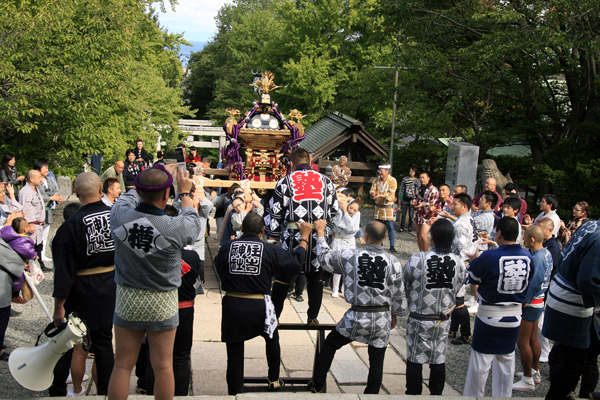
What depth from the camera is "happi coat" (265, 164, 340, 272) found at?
15.3 feet

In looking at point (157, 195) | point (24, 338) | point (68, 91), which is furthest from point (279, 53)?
point (157, 195)

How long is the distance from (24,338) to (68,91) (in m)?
5.34

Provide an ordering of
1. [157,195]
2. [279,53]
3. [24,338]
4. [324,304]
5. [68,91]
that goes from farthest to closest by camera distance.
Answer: [279,53], [68,91], [324,304], [24,338], [157,195]

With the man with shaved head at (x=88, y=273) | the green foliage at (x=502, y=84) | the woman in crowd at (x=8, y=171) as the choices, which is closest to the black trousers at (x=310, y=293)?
the man with shaved head at (x=88, y=273)

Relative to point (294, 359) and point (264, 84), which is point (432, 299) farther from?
point (264, 84)

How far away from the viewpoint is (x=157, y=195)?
282 cm

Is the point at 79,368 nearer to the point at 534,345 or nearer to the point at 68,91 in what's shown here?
the point at 534,345

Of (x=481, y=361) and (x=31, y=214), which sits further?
(x=31, y=214)

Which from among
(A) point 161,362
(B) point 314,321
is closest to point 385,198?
(B) point 314,321

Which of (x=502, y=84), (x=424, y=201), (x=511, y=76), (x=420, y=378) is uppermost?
(x=511, y=76)

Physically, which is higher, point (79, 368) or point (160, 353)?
point (160, 353)

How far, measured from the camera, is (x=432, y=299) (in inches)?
147

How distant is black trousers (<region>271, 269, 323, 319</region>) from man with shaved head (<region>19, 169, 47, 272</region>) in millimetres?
4370

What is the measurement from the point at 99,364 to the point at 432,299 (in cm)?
265
